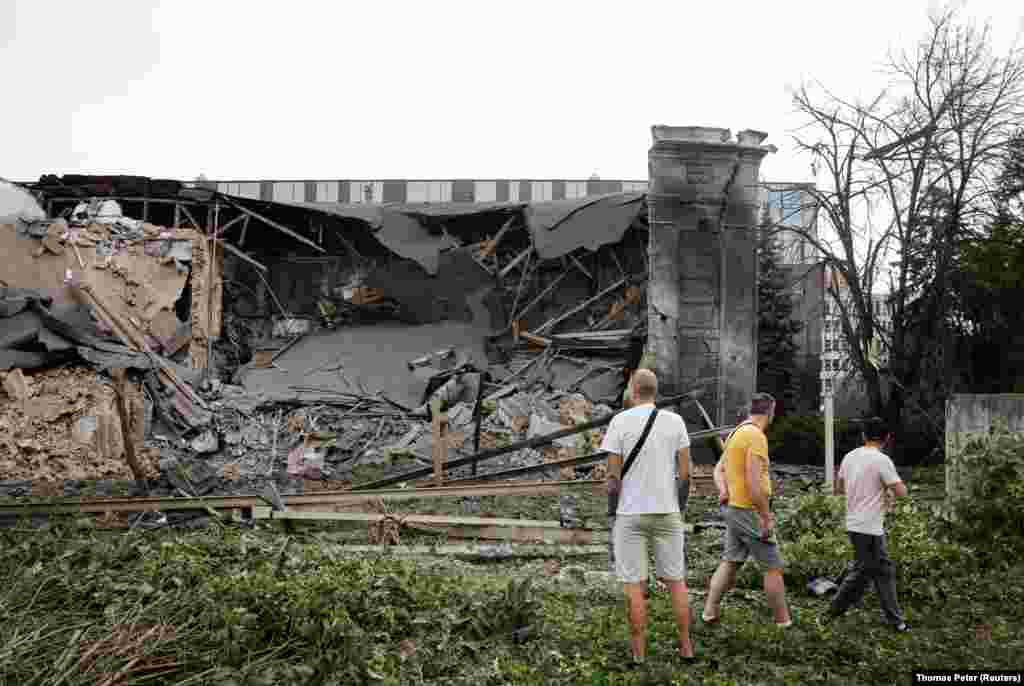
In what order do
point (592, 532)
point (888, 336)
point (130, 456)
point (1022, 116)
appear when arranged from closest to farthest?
point (592, 532) → point (130, 456) → point (1022, 116) → point (888, 336)

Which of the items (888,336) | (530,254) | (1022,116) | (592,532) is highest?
(1022,116)

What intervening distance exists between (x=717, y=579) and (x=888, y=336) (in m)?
16.8

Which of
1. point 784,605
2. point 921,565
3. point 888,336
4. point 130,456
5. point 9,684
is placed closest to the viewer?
point 9,684

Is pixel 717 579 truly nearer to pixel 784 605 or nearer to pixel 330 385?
pixel 784 605

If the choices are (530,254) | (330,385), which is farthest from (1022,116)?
(330,385)

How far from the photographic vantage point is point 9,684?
411cm

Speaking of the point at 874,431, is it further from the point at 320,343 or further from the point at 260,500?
the point at 320,343

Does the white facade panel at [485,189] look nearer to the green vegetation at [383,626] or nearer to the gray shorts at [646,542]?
the green vegetation at [383,626]

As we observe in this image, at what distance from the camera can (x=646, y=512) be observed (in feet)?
17.1

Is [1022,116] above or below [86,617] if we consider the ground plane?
above

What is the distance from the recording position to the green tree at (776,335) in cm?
2716

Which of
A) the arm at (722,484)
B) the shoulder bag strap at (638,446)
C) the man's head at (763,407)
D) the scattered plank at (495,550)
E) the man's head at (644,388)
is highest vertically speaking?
the man's head at (644,388)

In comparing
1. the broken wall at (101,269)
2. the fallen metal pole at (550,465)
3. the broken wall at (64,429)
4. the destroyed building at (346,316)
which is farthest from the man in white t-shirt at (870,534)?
the broken wall at (101,269)

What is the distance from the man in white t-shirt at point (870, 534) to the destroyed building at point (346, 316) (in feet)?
26.4
